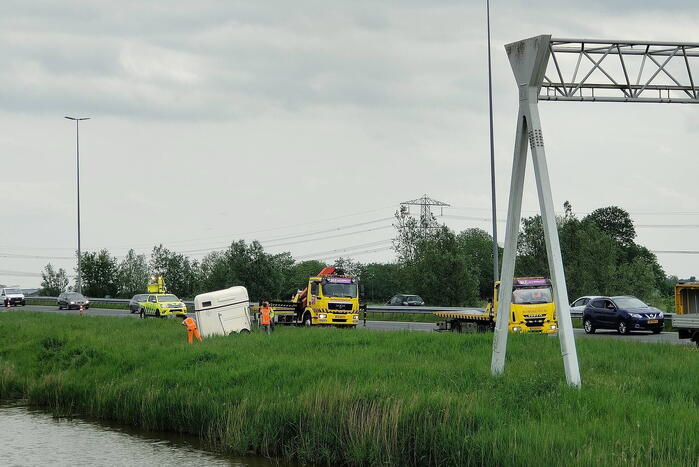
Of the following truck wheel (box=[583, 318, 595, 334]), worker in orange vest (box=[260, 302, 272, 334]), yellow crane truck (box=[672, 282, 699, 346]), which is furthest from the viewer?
truck wheel (box=[583, 318, 595, 334])

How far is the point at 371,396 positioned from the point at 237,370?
5.55 m

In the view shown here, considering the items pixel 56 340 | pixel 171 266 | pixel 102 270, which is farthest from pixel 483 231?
pixel 56 340

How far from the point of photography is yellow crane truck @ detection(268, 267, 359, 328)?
37.6m

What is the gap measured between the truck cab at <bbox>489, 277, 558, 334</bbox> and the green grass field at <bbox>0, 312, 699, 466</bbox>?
6.34 meters

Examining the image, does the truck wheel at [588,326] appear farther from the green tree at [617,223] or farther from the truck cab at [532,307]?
the green tree at [617,223]

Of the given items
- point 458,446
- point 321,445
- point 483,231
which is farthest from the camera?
point 483,231

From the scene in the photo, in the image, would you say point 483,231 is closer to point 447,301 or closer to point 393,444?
point 447,301

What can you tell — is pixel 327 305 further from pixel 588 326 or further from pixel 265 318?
pixel 588 326

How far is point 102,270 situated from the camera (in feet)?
306

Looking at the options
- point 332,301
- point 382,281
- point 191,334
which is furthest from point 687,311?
point 382,281

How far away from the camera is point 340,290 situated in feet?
125

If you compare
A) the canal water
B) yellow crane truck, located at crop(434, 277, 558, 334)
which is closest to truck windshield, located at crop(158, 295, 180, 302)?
yellow crane truck, located at crop(434, 277, 558, 334)

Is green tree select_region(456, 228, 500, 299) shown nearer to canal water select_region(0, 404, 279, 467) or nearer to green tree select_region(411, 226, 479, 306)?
green tree select_region(411, 226, 479, 306)

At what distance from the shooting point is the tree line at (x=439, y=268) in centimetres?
5841
